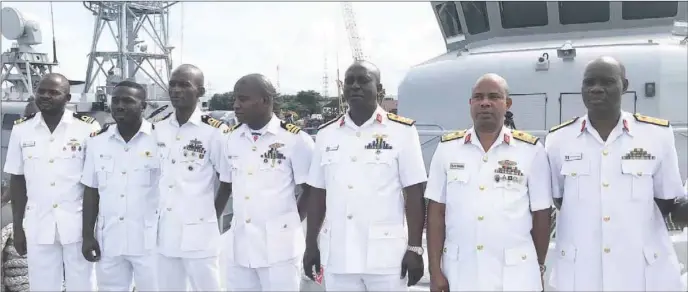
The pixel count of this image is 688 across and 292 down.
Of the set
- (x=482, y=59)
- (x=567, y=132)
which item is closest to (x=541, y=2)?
(x=482, y=59)

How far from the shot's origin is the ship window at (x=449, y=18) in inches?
370

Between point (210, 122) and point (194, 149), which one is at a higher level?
point (210, 122)

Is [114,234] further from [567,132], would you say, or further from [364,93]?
[567,132]

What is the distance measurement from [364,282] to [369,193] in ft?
1.61

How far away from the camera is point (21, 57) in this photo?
22.5 meters

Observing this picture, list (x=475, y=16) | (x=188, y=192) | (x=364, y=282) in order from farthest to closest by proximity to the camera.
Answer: (x=475, y=16) < (x=188, y=192) < (x=364, y=282)

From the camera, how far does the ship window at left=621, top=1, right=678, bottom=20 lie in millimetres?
7564

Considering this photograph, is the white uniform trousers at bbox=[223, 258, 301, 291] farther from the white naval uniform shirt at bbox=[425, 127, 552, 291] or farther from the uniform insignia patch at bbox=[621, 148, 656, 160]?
the uniform insignia patch at bbox=[621, 148, 656, 160]

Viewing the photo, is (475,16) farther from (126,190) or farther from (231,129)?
(126,190)

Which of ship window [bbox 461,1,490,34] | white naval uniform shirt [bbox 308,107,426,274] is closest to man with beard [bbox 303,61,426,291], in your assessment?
white naval uniform shirt [bbox 308,107,426,274]

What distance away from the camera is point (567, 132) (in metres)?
2.96

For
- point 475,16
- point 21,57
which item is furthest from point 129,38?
point 475,16

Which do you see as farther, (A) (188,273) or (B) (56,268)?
(B) (56,268)

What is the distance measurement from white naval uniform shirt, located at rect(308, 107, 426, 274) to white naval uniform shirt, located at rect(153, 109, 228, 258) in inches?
34.4
